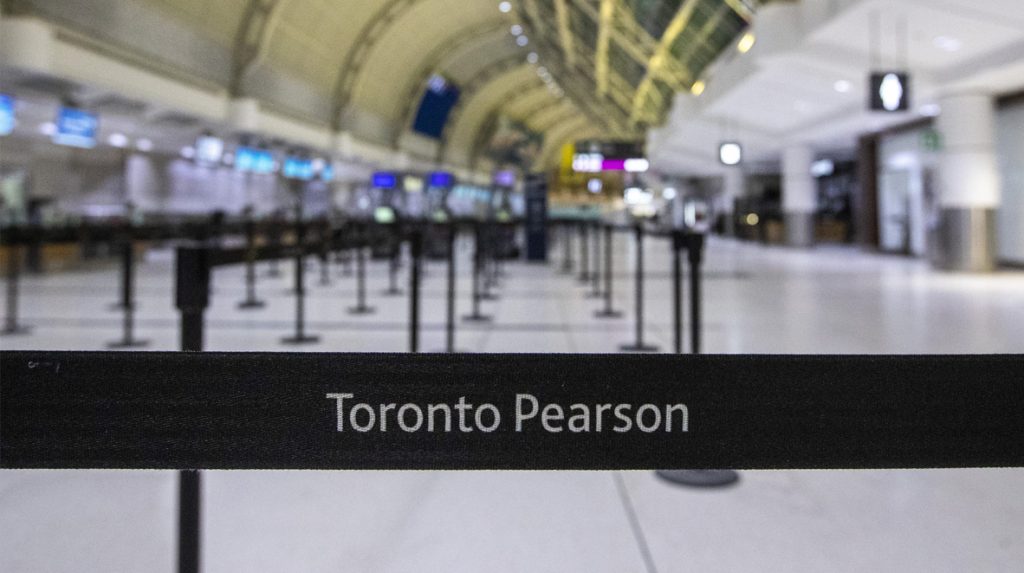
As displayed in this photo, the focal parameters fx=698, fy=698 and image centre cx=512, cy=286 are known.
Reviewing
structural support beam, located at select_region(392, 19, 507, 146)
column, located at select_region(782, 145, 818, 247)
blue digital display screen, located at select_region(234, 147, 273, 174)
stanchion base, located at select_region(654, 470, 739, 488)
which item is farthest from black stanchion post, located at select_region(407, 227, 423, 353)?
structural support beam, located at select_region(392, 19, 507, 146)

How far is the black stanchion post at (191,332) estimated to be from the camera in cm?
151

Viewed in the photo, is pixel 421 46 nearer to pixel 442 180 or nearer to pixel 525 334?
pixel 442 180

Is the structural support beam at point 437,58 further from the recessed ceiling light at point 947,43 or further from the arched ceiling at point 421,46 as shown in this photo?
the recessed ceiling light at point 947,43

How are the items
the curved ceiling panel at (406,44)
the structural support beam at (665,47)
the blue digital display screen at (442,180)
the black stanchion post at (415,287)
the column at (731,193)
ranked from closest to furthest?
the black stanchion post at (415,287) < the structural support beam at (665,47) < the blue digital display screen at (442,180) < the curved ceiling panel at (406,44) < the column at (731,193)

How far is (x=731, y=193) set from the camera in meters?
33.9

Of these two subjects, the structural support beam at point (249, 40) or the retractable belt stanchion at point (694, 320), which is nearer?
the retractable belt stanchion at point (694, 320)

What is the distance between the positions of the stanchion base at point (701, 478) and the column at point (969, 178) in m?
15.4

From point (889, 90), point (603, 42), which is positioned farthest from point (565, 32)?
point (889, 90)

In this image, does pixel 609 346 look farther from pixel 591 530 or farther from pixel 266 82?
pixel 266 82

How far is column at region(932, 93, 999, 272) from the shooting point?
15117mm

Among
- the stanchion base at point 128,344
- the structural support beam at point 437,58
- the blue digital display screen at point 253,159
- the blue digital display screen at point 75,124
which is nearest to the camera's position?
the stanchion base at point 128,344

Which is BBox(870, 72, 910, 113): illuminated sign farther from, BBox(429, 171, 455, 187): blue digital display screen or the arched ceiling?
BBox(429, 171, 455, 187): blue digital display screen

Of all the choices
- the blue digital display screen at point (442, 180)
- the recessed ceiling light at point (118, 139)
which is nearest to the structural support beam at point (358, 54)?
the blue digital display screen at point (442, 180)

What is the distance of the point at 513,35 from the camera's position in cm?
4088
